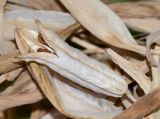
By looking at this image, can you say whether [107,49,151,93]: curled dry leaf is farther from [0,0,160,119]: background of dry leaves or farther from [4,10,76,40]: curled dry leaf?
[4,10,76,40]: curled dry leaf

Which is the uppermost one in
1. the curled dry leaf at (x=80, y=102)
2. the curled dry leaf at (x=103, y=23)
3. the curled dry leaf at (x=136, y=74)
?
the curled dry leaf at (x=103, y=23)

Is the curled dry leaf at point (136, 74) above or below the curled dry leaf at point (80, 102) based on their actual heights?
above

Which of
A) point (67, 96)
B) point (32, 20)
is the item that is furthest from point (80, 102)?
point (32, 20)

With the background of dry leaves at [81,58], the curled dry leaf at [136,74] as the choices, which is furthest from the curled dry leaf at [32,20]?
the curled dry leaf at [136,74]

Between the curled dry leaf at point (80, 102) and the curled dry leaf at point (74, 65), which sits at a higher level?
the curled dry leaf at point (74, 65)

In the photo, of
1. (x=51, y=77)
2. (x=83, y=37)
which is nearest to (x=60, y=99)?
(x=51, y=77)

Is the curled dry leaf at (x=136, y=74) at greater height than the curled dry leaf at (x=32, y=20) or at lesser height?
lesser

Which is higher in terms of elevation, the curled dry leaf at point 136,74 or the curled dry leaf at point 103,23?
the curled dry leaf at point 103,23

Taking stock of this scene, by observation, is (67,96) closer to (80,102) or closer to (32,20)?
(80,102)

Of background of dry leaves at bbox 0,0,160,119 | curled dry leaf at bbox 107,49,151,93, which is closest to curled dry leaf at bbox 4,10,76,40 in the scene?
background of dry leaves at bbox 0,0,160,119

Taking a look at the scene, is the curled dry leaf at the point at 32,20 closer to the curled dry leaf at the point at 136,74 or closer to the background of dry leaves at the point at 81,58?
the background of dry leaves at the point at 81,58
